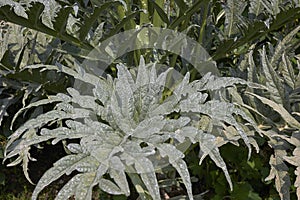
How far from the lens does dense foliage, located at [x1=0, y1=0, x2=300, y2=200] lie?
3.22 ft

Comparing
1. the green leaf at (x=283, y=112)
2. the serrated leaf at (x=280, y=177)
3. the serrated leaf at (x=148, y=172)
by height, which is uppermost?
the green leaf at (x=283, y=112)

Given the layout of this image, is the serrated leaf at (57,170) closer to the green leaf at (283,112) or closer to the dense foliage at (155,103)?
the dense foliage at (155,103)

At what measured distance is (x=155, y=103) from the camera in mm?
1130

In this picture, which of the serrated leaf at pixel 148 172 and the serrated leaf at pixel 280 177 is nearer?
the serrated leaf at pixel 148 172

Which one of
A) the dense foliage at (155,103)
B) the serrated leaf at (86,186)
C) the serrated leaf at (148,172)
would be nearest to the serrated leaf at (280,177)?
the dense foliage at (155,103)

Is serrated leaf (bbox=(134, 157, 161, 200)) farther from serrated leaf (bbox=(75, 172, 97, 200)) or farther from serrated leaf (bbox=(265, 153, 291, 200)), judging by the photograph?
serrated leaf (bbox=(265, 153, 291, 200))

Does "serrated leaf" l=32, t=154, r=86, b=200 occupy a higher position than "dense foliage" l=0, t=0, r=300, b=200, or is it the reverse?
"dense foliage" l=0, t=0, r=300, b=200

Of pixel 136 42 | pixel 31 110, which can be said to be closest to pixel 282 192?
pixel 136 42

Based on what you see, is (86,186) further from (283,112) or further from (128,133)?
(283,112)

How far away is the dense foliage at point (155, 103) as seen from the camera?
3.22ft

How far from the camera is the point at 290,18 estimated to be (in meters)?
1.31

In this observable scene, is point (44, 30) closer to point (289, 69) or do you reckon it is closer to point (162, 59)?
point (162, 59)

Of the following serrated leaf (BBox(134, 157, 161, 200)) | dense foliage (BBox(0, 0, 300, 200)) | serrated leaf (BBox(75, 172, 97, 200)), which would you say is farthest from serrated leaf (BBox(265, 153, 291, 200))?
serrated leaf (BBox(75, 172, 97, 200))

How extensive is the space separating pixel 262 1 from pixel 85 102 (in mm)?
635
